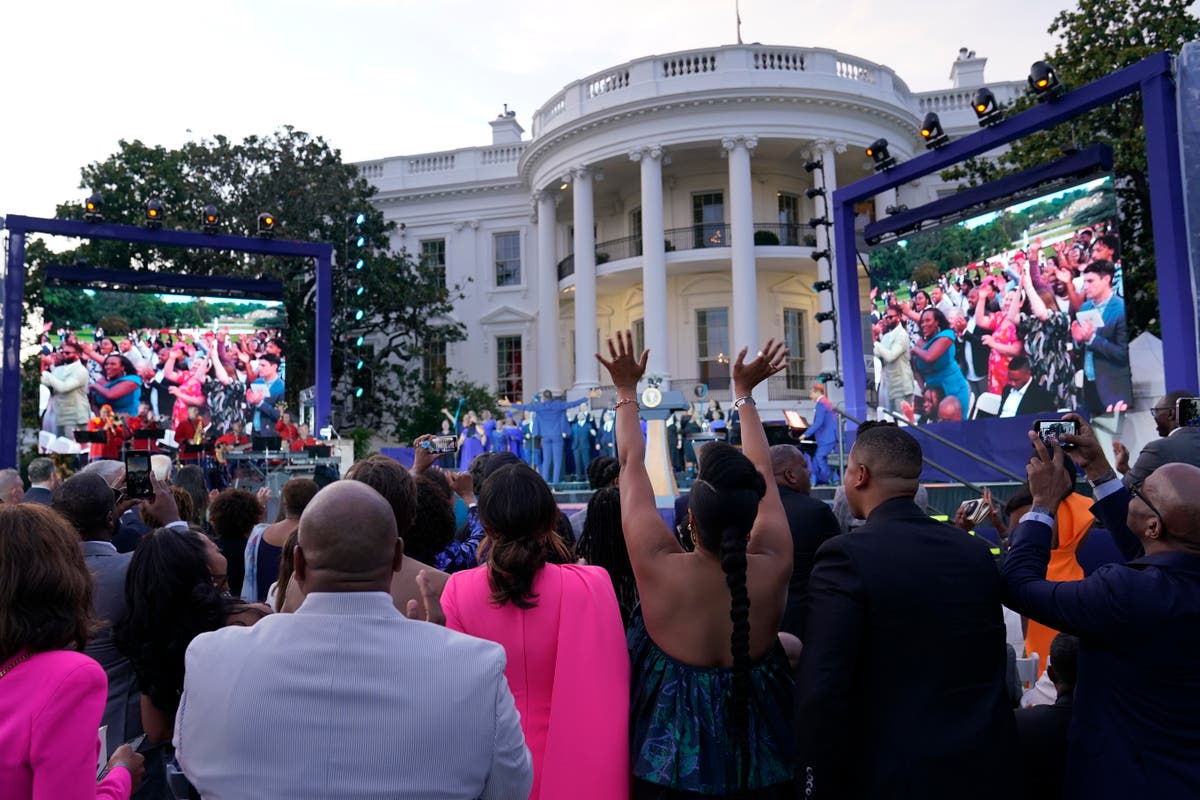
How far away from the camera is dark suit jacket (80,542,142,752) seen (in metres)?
3.26

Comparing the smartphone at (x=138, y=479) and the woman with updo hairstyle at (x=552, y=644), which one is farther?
the smartphone at (x=138, y=479)

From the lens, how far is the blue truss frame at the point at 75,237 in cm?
1566

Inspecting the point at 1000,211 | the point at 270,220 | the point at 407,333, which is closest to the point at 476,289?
the point at 407,333

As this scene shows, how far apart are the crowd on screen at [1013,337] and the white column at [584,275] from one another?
11.1 meters

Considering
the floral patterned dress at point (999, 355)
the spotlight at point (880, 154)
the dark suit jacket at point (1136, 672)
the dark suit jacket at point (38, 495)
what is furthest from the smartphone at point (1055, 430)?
the floral patterned dress at point (999, 355)

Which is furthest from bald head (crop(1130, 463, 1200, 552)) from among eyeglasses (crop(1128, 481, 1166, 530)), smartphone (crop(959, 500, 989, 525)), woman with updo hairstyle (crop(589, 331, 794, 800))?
woman with updo hairstyle (crop(589, 331, 794, 800))

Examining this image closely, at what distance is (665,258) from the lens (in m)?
26.5

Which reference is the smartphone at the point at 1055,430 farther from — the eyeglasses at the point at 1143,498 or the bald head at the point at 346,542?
the bald head at the point at 346,542

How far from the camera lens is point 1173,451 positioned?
368 centimetres

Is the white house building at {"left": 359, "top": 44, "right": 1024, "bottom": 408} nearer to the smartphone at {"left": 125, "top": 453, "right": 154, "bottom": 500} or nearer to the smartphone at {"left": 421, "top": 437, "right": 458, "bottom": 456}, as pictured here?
the smartphone at {"left": 421, "top": 437, "right": 458, "bottom": 456}

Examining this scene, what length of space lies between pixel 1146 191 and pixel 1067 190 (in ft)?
14.6

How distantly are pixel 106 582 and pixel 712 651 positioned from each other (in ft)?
7.27

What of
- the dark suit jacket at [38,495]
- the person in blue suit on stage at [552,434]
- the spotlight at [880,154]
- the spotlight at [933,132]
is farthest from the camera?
the person in blue suit on stage at [552,434]

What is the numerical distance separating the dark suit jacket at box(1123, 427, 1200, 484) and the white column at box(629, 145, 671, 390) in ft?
70.6
